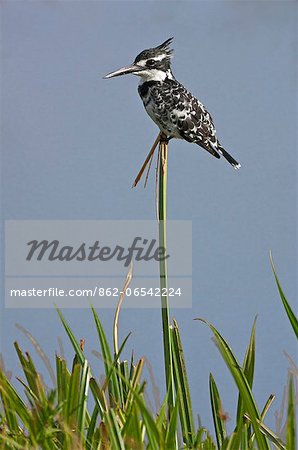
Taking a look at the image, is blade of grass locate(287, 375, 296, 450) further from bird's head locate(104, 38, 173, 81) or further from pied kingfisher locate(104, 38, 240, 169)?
bird's head locate(104, 38, 173, 81)

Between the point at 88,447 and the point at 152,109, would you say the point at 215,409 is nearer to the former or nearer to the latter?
the point at 88,447

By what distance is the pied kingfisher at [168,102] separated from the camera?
2.03 meters

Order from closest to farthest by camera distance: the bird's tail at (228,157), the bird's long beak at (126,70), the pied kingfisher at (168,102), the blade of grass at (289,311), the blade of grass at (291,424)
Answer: the blade of grass at (291,424)
the blade of grass at (289,311)
the bird's long beak at (126,70)
the pied kingfisher at (168,102)
the bird's tail at (228,157)

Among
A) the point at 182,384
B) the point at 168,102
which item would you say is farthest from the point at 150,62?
the point at 182,384

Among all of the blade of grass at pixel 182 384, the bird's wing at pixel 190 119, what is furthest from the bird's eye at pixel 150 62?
the blade of grass at pixel 182 384

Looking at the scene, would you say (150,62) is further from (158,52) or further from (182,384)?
(182,384)

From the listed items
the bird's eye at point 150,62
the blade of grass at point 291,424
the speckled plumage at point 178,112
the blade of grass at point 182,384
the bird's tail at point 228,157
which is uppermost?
the bird's eye at point 150,62

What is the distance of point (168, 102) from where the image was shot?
6.88ft

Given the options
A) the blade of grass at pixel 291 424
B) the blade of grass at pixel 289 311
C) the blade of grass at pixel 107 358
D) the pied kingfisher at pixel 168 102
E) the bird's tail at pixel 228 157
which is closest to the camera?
the blade of grass at pixel 291 424

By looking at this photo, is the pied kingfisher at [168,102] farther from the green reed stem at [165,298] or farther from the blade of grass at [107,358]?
the blade of grass at [107,358]

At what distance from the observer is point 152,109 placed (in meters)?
2.09

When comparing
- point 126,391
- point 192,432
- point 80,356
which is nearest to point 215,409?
point 192,432

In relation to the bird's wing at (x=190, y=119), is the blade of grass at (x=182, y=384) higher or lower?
lower

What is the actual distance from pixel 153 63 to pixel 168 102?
13cm
